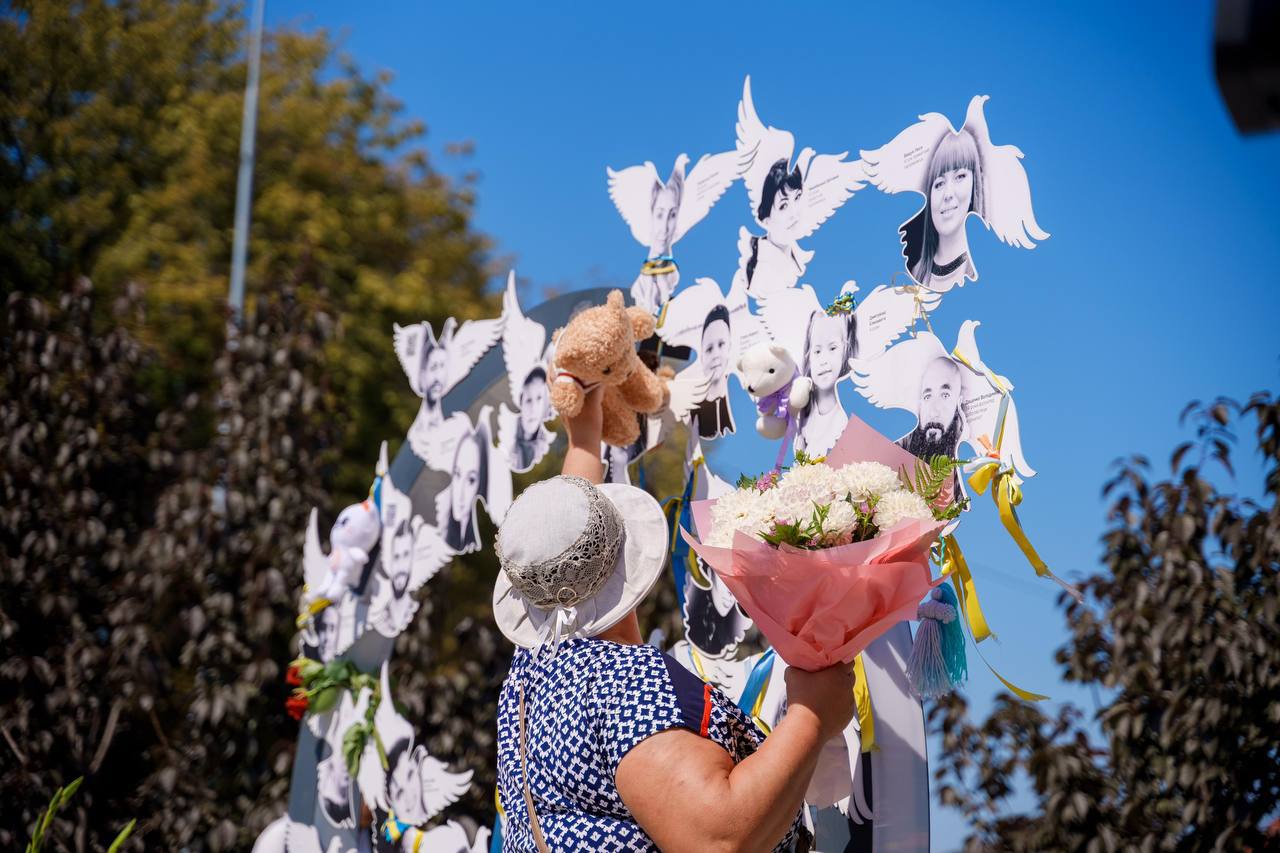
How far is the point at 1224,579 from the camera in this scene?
13.4ft

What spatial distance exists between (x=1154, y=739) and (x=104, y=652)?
15.5 feet

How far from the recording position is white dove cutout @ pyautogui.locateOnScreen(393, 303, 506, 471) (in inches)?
159

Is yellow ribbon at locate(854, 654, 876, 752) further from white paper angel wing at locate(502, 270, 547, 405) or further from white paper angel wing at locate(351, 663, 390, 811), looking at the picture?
white paper angel wing at locate(351, 663, 390, 811)

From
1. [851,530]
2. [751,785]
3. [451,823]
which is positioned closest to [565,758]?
[751,785]

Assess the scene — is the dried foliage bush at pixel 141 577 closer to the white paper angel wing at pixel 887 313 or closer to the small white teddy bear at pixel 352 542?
the small white teddy bear at pixel 352 542

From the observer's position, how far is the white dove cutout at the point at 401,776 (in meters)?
3.71

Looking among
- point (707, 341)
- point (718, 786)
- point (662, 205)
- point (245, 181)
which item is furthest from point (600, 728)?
point (245, 181)

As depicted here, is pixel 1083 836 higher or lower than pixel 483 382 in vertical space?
lower

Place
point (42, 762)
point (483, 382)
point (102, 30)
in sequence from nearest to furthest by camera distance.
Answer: point (483, 382), point (42, 762), point (102, 30)

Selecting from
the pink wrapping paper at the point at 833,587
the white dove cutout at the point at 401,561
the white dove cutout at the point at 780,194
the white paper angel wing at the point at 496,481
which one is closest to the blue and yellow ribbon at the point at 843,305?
the white dove cutout at the point at 780,194

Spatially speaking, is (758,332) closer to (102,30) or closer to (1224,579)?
(1224,579)

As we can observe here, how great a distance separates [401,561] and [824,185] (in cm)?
197

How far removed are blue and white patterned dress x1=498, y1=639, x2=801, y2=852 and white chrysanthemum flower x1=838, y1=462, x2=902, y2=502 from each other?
0.40 m

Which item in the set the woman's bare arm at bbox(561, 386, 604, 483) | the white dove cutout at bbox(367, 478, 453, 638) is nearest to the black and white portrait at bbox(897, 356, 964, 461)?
the woman's bare arm at bbox(561, 386, 604, 483)
